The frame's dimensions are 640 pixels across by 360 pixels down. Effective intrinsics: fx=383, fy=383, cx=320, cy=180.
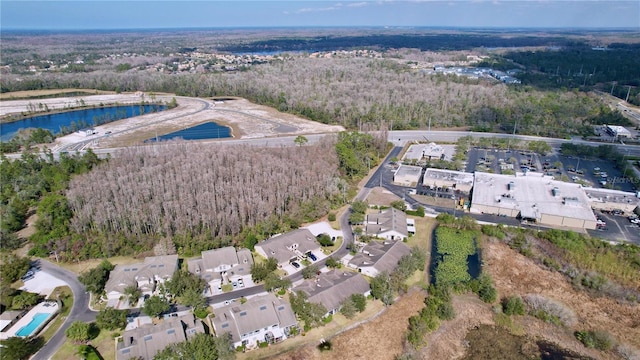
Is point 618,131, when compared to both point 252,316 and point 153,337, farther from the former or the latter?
point 153,337

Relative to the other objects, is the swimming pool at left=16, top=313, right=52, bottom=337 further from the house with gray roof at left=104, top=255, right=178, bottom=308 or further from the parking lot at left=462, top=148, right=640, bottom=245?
the parking lot at left=462, top=148, right=640, bottom=245

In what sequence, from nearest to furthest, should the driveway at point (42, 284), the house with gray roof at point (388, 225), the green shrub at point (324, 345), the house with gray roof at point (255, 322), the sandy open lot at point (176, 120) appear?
1. the green shrub at point (324, 345)
2. the house with gray roof at point (255, 322)
3. the driveway at point (42, 284)
4. the house with gray roof at point (388, 225)
5. the sandy open lot at point (176, 120)

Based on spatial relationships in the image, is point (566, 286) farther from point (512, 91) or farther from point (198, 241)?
point (512, 91)

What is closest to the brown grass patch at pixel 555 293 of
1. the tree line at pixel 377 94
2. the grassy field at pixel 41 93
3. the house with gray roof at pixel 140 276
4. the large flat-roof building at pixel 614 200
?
the large flat-roof building at pixel 614 200

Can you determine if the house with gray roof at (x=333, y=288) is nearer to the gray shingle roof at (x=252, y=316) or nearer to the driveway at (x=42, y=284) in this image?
the gray shingle roof at (x=252, y=316)

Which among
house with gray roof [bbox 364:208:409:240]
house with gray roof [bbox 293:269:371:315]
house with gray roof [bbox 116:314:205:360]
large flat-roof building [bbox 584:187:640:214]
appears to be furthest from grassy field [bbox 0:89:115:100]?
large flat-roof building [bbox 584:187:640:214]

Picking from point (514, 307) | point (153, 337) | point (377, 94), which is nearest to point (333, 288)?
point (153, 337)
